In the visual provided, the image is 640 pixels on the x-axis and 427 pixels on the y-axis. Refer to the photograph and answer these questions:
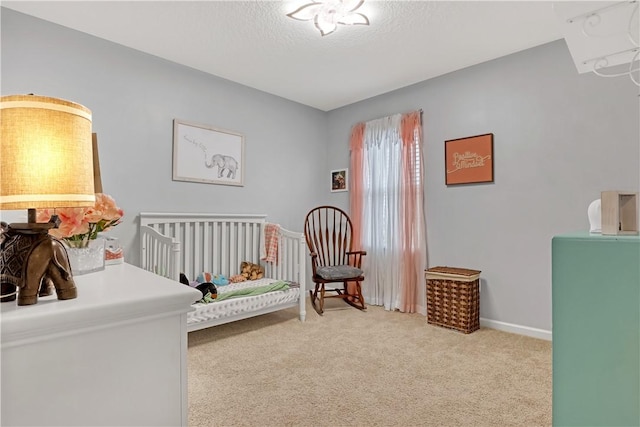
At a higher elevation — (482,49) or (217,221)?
(482,49)

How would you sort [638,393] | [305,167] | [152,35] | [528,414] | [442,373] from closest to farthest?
[638,393]
[528,414]
[442,373]
[152,35]
[305,167]

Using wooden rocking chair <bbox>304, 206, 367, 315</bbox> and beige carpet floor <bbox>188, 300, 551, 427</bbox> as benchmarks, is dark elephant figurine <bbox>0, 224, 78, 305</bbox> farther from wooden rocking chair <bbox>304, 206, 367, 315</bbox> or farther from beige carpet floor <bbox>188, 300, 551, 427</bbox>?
wooden rocking chair <bbox>304, 206, 367, 315</bbox>

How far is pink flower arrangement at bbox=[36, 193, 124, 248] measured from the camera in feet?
2.86

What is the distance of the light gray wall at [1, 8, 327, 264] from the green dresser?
2938mm

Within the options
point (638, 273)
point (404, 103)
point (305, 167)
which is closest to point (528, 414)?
point (638, 273)

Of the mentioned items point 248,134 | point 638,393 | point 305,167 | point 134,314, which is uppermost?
point 248,134

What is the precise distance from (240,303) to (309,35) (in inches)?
84.3

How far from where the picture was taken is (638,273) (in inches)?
30.3

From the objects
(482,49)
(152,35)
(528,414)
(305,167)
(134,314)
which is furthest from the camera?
(305,167)

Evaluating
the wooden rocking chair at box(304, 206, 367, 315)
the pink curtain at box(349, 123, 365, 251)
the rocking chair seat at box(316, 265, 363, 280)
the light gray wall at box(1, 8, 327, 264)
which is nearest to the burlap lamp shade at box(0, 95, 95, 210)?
the light gray wall at box(1, 8, 327, 264)

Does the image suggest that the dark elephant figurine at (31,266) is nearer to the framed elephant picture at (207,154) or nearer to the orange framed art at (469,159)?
the framed elephant picture at (207,154)

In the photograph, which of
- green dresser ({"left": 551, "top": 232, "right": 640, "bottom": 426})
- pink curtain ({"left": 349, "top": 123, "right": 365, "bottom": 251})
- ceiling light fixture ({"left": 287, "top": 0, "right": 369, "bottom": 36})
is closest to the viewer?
green dresser ({"left": 551, "top": 232, "right": 640, "bottom": 426})

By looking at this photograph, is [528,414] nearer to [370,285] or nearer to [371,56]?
[370,285]

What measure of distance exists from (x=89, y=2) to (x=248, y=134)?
170 centimetres
